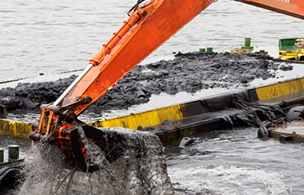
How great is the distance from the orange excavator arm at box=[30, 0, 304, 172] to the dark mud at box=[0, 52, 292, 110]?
2.93 m

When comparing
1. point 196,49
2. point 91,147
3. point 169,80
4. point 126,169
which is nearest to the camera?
point 91,147

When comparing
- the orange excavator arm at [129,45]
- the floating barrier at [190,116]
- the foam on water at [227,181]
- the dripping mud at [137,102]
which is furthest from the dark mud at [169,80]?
the orange excavator arm at [129,45]

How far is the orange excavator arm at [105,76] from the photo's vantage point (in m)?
5.21

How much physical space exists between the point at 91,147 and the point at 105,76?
92 centimetres

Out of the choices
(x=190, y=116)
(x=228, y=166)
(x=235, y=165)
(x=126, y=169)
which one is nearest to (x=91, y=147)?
(x=126, y=169)

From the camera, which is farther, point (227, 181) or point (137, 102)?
point (137, 102)

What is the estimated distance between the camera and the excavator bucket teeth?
5.13 meters

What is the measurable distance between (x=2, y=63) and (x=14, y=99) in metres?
11.4

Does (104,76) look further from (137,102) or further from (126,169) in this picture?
(137,102)

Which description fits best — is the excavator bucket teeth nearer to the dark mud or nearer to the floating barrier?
the floating barrier

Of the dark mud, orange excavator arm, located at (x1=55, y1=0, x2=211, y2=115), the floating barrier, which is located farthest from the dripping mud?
orange excavator arm, located at (x1=55, y1=0, x2=211, y2=115)

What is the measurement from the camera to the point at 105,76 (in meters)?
5.68

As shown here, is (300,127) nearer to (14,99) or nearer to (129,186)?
(129,186)

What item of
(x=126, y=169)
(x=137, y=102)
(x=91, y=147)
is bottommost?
(x=126, y=169)
